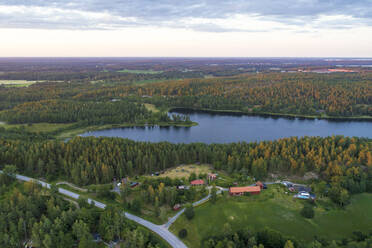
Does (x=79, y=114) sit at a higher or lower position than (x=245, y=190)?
higher

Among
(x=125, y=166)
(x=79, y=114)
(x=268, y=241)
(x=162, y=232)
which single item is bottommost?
(x=162, y=232)

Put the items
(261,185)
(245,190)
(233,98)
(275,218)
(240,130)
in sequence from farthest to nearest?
1. (233,98)
2. (240,130)
3. (261,185)
4. (245,190)
5. (275,218)

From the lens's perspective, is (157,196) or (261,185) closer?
(157,196)

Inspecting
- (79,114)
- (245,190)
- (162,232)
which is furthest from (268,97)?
(162,232)

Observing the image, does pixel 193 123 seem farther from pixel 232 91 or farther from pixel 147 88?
pixel 147 88

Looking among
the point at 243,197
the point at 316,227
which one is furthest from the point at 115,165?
the point at 316,227

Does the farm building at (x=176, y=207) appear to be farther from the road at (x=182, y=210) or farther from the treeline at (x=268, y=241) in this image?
the treeline at (x=268, y=241)

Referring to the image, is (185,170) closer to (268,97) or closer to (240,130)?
(240,130)

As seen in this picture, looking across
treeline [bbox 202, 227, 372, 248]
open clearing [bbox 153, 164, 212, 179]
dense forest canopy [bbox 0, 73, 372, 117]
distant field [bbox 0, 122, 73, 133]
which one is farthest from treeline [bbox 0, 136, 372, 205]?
dense forest canopy [bbox 0, 73, 372, 117]
